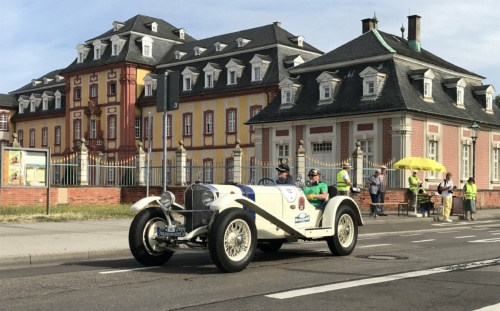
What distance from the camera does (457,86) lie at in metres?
42.3

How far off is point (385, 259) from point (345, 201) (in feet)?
4.12

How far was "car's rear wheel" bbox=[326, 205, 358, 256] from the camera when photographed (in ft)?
39.6

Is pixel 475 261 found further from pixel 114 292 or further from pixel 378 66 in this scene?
pixel 378 66

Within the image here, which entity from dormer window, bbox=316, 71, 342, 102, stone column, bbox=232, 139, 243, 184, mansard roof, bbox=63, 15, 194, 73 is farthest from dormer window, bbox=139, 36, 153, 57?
stone column, bbox=232, 139, 243, 184

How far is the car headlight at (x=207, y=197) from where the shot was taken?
1027cm

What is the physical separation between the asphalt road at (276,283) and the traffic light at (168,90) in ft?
11.3

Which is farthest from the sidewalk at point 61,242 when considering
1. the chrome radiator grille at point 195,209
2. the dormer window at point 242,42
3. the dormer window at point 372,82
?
the dormer window at point 242,42

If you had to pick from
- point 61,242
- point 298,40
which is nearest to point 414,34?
point 298,40

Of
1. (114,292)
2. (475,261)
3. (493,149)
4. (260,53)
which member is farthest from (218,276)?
(260,53)

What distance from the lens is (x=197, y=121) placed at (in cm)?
6025

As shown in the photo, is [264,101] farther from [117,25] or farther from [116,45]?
[117,25]

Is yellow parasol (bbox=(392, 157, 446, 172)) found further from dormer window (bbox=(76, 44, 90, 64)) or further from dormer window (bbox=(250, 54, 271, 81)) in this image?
dormer window (bbox=(76, 44, 90, 64))

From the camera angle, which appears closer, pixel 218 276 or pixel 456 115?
pixel 218 276

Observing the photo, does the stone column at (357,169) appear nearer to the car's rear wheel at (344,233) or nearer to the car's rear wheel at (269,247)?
the car's rear wheel at (269,247)
